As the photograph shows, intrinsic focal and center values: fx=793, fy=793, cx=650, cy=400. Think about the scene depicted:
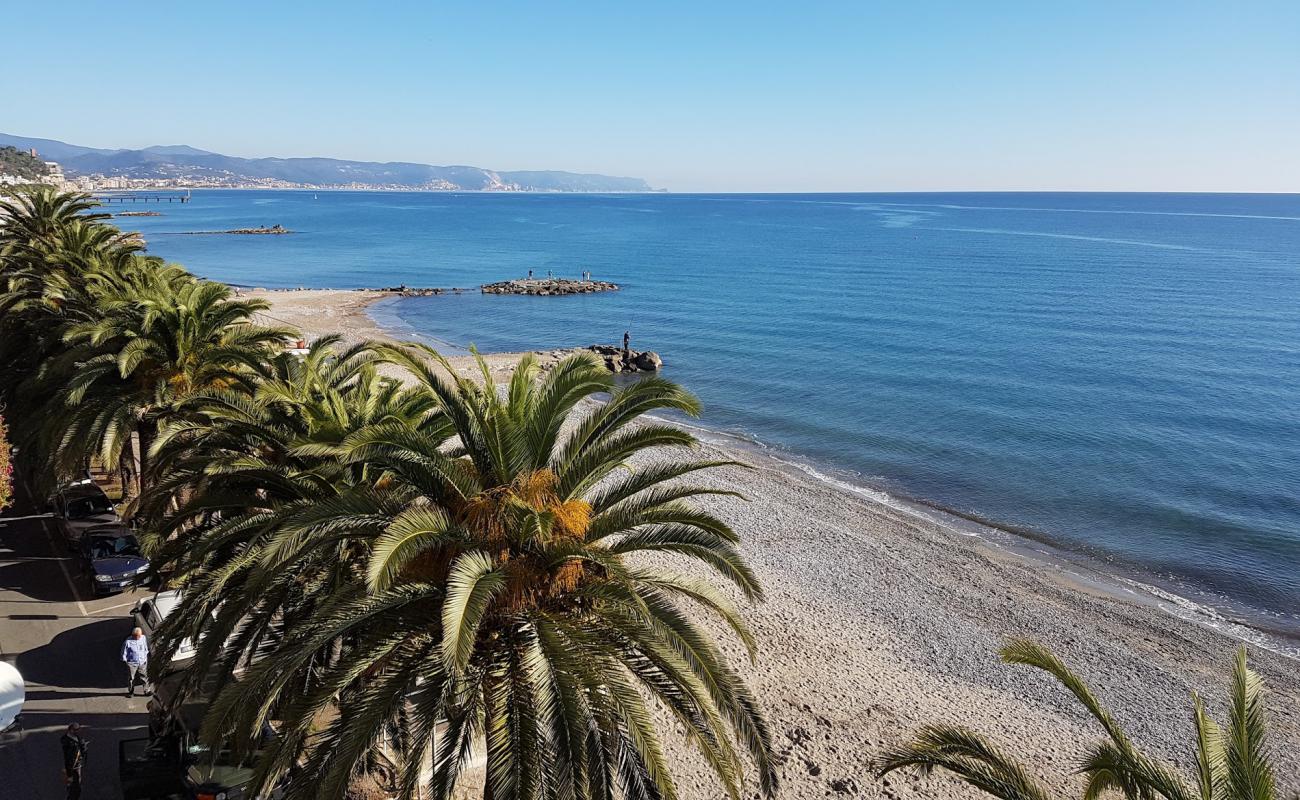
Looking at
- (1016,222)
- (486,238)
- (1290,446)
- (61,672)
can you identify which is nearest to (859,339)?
(1290,446)

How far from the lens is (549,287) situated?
80438mm

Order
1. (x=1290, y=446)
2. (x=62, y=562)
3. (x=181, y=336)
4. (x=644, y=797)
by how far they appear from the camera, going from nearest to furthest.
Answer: (x=644, y=797) → (x=181, y=336) → (x=62, y=562) → (x=1290, y=446)

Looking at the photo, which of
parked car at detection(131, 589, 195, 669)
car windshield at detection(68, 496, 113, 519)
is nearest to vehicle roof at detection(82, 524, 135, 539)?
car windshield at detection(68, 496, 113, 519)

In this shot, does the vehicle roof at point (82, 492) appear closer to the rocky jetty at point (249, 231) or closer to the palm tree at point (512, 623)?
the palm tree at point (512, 623)

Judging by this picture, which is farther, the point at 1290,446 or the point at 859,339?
the point at 859,339

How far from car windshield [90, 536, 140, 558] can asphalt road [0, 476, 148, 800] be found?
0.71m

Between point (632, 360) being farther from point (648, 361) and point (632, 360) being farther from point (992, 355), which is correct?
point (992, 355)

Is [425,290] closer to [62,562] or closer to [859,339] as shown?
[859,339]

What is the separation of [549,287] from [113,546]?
65157 millimetres

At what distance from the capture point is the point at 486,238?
146 metres

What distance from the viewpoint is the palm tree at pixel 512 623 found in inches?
260

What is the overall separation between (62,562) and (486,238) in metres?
133

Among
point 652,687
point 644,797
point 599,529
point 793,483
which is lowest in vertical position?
point 793,483

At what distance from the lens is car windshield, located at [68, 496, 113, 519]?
18484 mm
